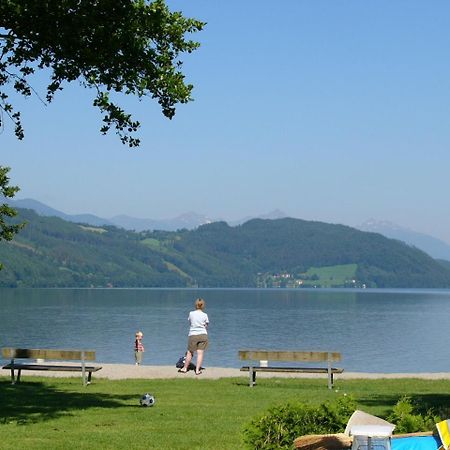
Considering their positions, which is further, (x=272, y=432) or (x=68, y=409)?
(x=68, y=409)

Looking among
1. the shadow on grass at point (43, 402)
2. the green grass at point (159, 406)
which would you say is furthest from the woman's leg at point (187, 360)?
the shadow on grass at point (43, 402)

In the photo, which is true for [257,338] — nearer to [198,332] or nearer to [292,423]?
[198,332]

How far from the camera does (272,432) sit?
827 centimetres

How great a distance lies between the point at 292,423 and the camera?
27.4 ft

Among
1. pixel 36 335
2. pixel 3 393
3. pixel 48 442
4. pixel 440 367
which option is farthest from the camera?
pixel 36 335

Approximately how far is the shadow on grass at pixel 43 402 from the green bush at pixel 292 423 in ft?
23.1

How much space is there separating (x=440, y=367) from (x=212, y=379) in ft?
108

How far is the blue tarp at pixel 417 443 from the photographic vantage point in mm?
6676

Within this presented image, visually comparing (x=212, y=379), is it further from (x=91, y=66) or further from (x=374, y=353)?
(x=374, y=353)

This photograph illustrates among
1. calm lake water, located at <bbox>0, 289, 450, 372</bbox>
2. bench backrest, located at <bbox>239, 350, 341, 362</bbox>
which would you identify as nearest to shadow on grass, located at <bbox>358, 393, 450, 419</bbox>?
bench backrest, located at <bbox>239, 350, 341, 362</bbox>

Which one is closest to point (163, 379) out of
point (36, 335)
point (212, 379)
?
point (212, 379)

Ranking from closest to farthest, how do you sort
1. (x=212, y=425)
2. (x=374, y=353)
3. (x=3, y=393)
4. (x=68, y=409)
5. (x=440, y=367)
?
1. (x=212, y=425)
2. (x=68, y=409)
3. (x=3, y=393)
4. (x=440, y=367)
5. (x=374, y=353)

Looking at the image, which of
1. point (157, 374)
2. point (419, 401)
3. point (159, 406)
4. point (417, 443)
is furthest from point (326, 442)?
point (157, 374)

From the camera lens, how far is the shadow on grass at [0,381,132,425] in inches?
597
